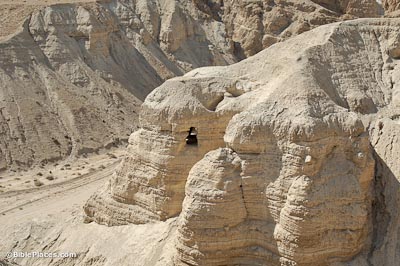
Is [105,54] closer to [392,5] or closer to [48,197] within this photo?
[48,197]

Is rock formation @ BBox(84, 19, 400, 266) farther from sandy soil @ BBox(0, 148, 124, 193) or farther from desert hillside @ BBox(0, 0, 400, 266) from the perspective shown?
sandy soil @ BBox(0, 148, 124, 193)

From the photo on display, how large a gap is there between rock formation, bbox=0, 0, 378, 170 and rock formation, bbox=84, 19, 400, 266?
926 inches

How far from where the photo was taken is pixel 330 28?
2114 cm

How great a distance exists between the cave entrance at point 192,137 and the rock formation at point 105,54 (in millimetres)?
23298

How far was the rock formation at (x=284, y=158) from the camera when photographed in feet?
54.5

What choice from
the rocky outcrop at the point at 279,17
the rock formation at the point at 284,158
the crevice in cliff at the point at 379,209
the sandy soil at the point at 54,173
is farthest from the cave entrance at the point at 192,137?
the rocky outcrop at the point at 279,17

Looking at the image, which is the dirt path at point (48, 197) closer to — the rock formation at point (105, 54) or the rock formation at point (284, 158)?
the rock formation at point (105, 54)

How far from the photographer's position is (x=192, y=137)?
20.5 metres

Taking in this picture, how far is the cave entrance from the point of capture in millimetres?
20122

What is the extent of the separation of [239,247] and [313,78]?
5.27 m

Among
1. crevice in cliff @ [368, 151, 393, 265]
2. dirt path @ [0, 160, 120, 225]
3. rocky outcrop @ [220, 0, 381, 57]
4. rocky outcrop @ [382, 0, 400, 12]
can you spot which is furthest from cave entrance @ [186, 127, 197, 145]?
rocky outcrop @ [220, 0, 381, 57]

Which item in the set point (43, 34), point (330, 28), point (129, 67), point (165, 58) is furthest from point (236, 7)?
point (330, 28)

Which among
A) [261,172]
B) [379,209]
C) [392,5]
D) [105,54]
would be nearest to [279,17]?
[105,54]

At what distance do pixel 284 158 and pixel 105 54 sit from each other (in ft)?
129
